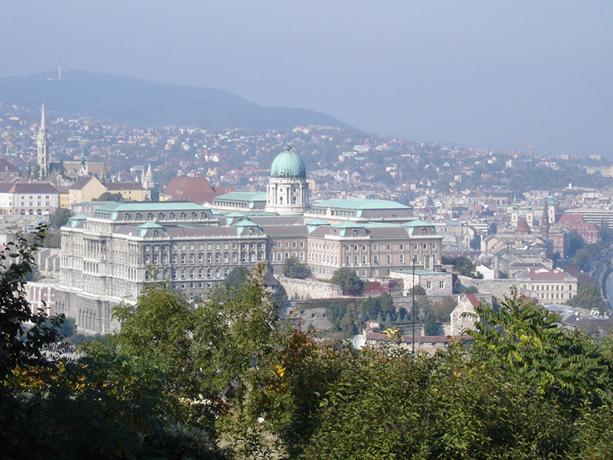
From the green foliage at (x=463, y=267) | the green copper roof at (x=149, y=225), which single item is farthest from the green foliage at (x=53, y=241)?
the green foliage at (x=463, y=267)

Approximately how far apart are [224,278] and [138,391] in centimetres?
6731

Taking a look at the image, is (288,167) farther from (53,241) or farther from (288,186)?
(53,241)

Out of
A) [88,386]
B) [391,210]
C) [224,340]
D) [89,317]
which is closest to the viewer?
[88,386]

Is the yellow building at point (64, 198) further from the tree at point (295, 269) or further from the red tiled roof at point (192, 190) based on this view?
the tree at point (295, 269)

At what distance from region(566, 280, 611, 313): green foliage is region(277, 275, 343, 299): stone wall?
12063mm

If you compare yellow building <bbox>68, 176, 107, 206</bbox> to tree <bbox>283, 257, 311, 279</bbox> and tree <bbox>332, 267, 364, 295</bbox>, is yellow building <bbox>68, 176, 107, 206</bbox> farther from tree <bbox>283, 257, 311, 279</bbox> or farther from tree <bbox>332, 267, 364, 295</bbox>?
tree <bbox>332, 267, 364, 295</bbox>

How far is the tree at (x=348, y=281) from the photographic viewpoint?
3332 inches

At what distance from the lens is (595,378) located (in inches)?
894

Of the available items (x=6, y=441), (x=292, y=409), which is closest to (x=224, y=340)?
(x=292, y=409)

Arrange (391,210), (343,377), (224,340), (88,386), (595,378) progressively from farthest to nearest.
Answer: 1. (391,210)
2. (224,340)
3. (595,378)
4. (343,377)
5. (88,386)

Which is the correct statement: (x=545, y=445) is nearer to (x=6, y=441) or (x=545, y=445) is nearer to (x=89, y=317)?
(x=6, y=441)

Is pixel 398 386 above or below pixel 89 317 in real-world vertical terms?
above

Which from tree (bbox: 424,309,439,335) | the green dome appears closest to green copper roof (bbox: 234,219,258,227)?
the green dome

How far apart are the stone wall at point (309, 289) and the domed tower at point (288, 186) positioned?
14.9 metres
